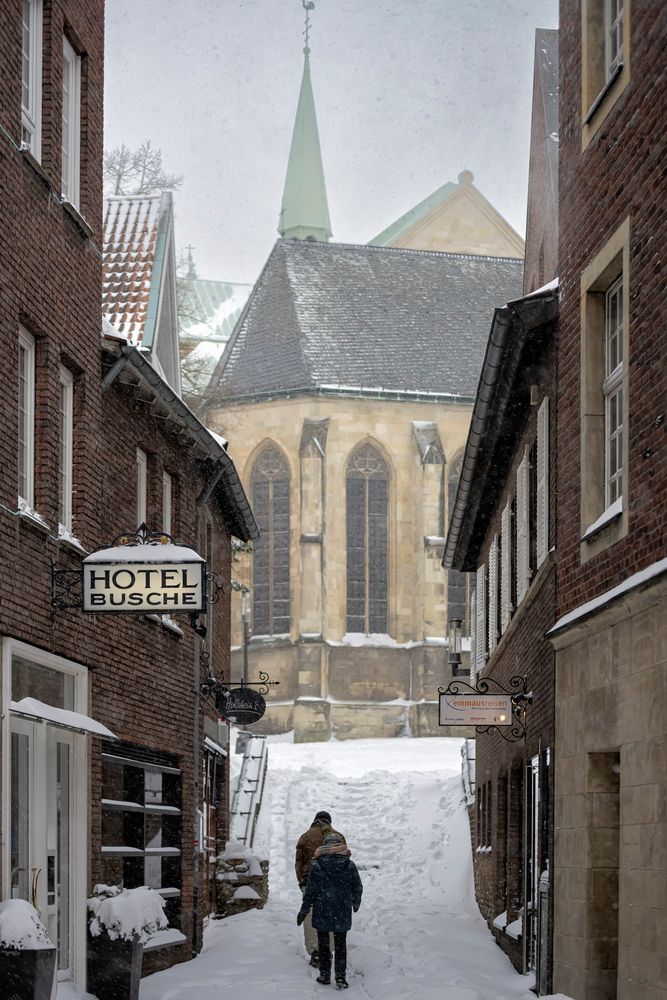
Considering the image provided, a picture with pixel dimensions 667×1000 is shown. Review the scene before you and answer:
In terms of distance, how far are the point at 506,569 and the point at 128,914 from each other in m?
7.88

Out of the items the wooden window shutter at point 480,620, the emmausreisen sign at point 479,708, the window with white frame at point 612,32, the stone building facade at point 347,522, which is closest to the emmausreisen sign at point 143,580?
the window with white frame at point 612,32

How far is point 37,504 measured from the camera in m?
12.7

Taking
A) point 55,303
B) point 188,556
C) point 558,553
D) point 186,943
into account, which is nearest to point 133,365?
point 55,303

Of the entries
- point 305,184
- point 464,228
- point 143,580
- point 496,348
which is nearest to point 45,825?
point 143,580

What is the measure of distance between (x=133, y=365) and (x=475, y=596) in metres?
12.1

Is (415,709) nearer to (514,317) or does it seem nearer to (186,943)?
(186,943)

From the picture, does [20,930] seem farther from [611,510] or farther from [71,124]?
[71,124]

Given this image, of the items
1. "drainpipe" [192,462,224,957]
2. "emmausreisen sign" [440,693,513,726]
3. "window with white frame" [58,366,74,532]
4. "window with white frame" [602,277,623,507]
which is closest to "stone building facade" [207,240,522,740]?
"drainpipe" [192,462,224,957]

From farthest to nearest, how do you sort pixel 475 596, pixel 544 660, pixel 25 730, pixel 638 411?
pixel 475 596 → pixel 544 660 → pixel 25 730 → pixel 638 411

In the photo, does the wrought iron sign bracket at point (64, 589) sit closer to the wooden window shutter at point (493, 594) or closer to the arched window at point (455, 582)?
the wooden window shutter at point (493, 594)

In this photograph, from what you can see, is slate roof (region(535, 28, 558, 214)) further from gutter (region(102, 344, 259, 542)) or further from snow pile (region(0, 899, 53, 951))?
snow pile (region(0, 899, 53, 951))

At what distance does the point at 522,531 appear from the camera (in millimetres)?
17031

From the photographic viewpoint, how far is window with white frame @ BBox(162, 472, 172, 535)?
58.2ft

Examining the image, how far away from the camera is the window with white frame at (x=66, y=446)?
13.5 meters
